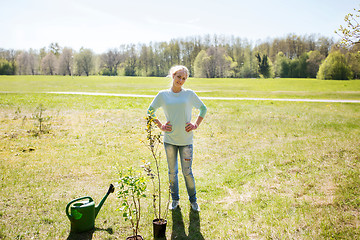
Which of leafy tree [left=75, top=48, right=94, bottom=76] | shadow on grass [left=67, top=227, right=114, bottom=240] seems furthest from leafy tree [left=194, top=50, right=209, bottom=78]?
shadow on grass [left=67, top=227, right=114, bottom=240]

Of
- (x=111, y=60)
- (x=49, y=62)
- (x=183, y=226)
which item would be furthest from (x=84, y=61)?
(x=183, y=226)

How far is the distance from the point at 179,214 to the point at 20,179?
3.88 meters

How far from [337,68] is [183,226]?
68.9 meters

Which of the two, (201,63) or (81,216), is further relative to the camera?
(201,63)

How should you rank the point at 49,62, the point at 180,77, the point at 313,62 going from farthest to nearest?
the point at 49,62, the point at 313,62, the point at 180,77

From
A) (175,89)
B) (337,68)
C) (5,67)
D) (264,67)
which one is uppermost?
(5,67)

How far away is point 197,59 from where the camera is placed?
80.8 metres

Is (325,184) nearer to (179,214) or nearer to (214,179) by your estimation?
(214,179)

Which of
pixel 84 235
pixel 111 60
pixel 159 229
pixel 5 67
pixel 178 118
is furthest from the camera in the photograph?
pixel 111 60

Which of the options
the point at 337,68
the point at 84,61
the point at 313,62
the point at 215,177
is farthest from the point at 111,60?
the point at 215,177

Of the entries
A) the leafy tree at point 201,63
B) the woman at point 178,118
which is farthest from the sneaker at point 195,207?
the leafy tree at point 201,63

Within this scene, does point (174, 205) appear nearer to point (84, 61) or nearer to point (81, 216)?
point (81, 216)

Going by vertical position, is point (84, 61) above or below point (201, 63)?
above

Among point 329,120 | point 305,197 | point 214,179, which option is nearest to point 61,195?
point 214,179
